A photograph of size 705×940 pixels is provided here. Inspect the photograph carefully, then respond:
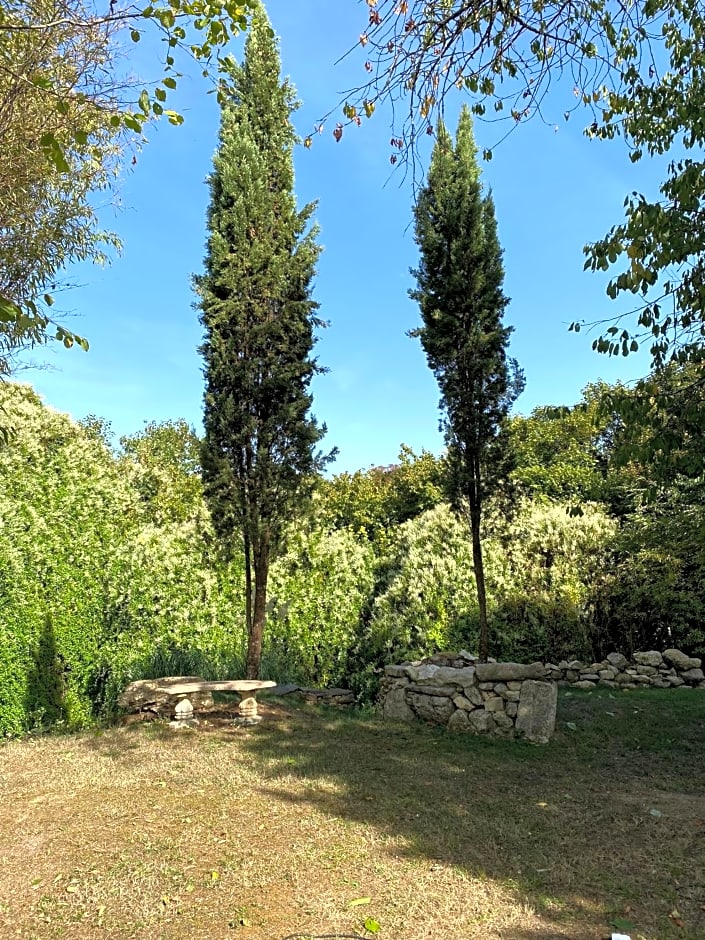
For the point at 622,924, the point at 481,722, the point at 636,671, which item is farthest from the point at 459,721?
the point at 622,924

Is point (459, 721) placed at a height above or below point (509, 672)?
below

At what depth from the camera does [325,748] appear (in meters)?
6.47

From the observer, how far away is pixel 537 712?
719 centimetres

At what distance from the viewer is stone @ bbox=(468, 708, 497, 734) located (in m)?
7.48

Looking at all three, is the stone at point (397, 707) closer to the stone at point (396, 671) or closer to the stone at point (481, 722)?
the stone at point (396, 671)

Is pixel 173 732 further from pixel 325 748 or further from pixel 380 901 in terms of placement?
pixel 380 901

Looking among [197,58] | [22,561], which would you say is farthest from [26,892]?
[197,58]

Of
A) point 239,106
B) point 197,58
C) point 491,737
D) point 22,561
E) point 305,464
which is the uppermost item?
point 239,106

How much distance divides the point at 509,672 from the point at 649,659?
12.6ft

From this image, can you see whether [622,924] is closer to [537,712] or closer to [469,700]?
[537,712]

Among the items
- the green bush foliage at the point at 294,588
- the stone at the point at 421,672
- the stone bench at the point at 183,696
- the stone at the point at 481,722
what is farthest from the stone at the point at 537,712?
the stone bench at the point at 183,696

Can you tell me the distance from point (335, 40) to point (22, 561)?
6880 mm

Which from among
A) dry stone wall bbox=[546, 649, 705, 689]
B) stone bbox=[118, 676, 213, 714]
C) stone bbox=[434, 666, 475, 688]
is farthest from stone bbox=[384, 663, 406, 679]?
dry stone wall bbox=[546, 649, 705, 689]

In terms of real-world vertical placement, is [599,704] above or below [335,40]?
below
